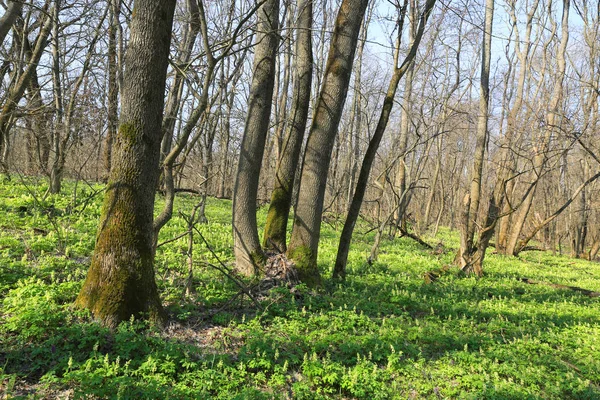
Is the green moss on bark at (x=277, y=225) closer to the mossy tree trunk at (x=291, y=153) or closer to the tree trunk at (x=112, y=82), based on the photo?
the mossy tree trunk at (x=291, y=153)

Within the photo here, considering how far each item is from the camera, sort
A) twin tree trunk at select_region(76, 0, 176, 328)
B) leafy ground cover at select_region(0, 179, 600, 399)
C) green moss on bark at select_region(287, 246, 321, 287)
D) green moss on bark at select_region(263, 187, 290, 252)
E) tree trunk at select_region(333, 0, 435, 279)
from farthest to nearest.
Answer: tree trunk at select_region(333, 0, 435, 279) → green moss on bark at select_region(263, 187, 290, 252) → green moss on bark at select_region(287, 246, 321, 287) → twin tree trunk at select_region(76, 0, 176, 328) → leafy ground cover at select_region(0, 179, 600, 399)

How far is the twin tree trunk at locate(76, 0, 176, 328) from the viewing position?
4.01 meters

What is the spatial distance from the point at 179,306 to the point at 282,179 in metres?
3.18

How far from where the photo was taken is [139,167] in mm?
4094

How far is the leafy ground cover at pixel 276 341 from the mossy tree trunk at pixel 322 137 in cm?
99

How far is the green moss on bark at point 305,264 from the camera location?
6448 millimetres

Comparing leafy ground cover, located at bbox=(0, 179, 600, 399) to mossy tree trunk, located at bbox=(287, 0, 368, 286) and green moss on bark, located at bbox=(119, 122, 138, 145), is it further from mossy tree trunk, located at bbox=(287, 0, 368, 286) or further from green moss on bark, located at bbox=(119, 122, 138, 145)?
green moss on bark, located at bbox=(119, 122, 138, 145)

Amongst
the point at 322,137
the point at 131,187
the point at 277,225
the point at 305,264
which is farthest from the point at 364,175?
the point at 131,187

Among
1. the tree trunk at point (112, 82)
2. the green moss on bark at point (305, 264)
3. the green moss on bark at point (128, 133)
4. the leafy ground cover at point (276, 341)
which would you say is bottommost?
the leafy ground cover at point (276, 341)

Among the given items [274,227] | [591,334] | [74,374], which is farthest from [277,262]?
[591,334]

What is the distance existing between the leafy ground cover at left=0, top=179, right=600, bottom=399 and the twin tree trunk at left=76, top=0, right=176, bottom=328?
31 cm

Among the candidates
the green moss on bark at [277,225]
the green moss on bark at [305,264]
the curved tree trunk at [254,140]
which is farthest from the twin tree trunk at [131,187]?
the green moss on bark at [277,225]

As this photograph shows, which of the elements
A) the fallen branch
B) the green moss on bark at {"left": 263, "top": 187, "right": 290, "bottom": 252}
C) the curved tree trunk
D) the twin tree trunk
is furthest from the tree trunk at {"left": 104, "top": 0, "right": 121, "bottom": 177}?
the fallen branch

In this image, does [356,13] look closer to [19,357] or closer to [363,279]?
[363,279]
